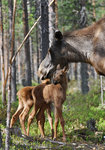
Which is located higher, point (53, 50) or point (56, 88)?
point (53, 50)

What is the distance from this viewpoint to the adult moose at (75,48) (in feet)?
17.0

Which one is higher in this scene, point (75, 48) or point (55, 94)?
point (75, 48)

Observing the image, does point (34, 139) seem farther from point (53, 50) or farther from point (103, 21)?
point (103, 21)

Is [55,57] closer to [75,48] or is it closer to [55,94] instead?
[75,48]

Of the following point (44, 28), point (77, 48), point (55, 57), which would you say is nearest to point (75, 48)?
point (77, 48)

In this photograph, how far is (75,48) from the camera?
5465 mm

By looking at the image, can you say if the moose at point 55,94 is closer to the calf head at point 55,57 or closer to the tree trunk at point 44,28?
the calf head at point 55,57

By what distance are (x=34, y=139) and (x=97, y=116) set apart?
4421mm

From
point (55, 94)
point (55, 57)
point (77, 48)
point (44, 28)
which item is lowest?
point (55, 94)

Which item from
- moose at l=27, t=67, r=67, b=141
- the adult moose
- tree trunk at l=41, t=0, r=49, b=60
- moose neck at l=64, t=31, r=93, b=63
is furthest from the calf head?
tree trunk at l=41, t=0, r=49, b=60

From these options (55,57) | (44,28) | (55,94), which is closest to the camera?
(55,57)

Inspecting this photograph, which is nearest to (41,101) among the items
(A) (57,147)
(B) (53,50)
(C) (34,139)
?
(C) (34,139)

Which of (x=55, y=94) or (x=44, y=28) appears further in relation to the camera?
(x=44, y=28)

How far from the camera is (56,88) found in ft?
24.8
